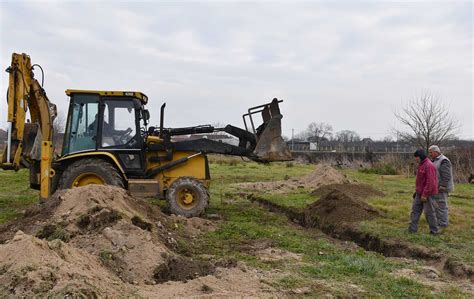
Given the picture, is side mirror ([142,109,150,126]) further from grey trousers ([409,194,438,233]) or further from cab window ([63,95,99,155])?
grey trousers ([409,194,438,233])

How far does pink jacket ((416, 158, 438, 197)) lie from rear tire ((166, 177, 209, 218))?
4.74 m

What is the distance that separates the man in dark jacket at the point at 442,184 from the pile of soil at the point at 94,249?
4901 mm

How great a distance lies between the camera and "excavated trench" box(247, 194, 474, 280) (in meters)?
7.69

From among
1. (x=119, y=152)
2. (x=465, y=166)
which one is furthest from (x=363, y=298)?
(x=465, y=166)

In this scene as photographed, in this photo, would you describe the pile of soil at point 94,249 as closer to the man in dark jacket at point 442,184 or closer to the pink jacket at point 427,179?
the pink jacket at point 427,179

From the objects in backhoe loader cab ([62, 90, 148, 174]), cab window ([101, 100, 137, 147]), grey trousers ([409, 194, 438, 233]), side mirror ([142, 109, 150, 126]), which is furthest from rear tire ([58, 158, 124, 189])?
grey trousers ([409, 194, 438, 233])

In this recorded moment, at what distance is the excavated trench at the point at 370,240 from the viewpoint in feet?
25.2

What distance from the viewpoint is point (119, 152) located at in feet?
37.5

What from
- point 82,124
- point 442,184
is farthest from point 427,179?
point 82,124

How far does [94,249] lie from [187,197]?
16.1 ft

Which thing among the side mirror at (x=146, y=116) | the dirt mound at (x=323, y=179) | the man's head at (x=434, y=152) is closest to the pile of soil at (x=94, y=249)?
the side mirror at (x=146, y=116)

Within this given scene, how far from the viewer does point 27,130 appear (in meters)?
11.6

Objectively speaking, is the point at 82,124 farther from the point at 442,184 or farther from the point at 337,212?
the point at 442,184

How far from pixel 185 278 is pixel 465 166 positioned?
24.5 m
